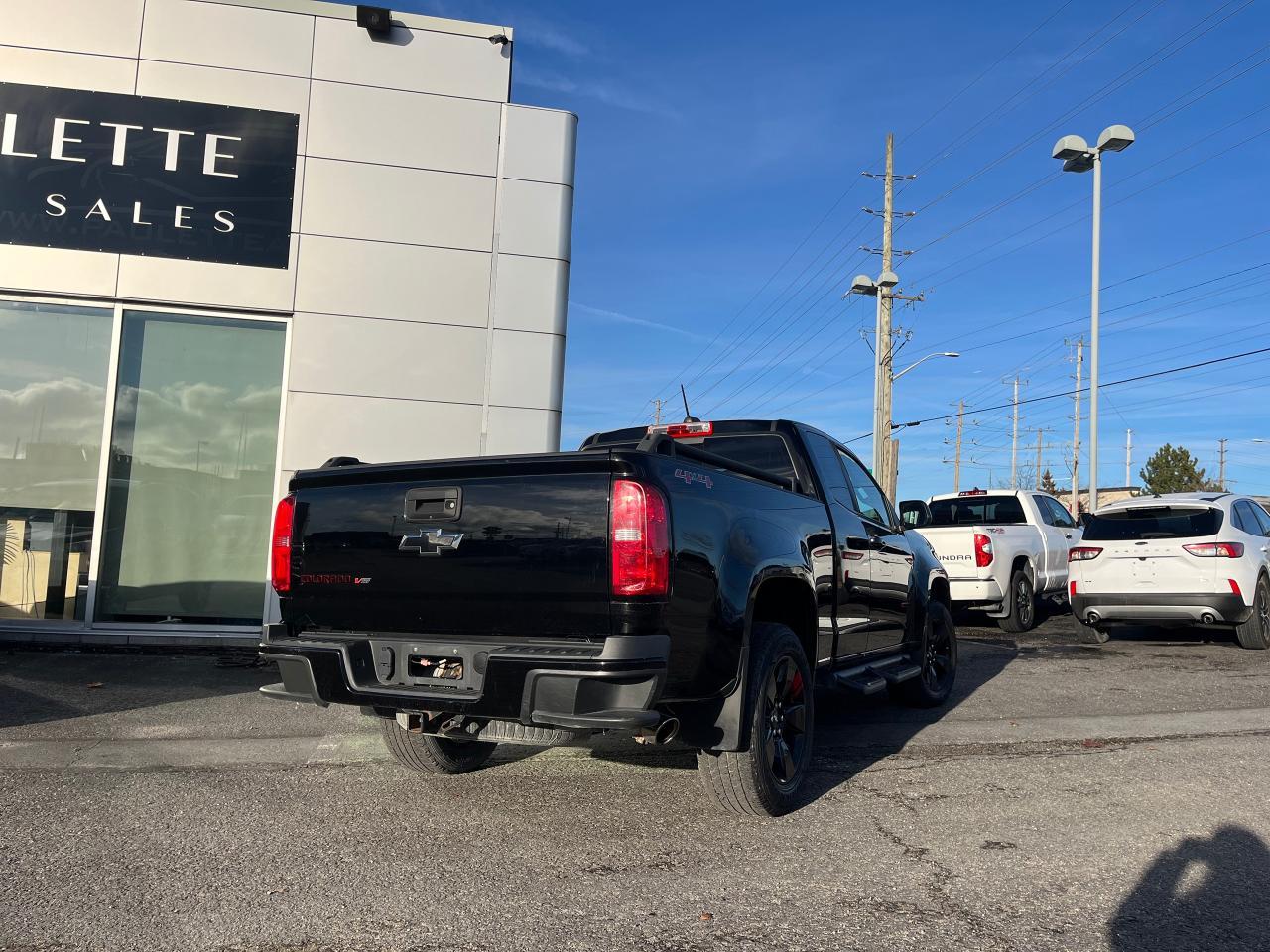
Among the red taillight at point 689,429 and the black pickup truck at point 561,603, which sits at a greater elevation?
the red taillight at point 689,429

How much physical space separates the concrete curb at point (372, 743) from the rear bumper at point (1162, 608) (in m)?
3.48

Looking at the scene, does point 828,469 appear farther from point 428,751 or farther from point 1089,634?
point 1089,634

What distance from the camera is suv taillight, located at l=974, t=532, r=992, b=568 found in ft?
41.2

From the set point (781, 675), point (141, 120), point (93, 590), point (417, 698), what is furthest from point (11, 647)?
point (781, 675)

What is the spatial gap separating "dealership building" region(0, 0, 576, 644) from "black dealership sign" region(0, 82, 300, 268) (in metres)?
0.02

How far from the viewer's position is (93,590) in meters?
9.55

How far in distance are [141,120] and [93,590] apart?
4575 mm

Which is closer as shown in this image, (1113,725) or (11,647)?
(1113,725)

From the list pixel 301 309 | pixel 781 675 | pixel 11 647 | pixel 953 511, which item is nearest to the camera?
pixel 781 675

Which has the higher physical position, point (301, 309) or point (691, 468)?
point (301, 309)

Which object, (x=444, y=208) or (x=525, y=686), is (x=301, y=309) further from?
(x=525, y=686)

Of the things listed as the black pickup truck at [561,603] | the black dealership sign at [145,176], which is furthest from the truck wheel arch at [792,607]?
the black dealership sign at [145,176]

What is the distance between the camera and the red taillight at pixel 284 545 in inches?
177

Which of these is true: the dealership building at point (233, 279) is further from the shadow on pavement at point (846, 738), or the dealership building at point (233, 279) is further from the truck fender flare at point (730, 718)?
the truck fender flare at point (730, 718)
